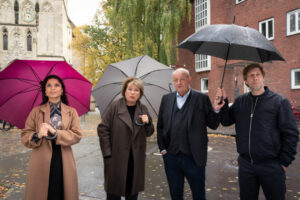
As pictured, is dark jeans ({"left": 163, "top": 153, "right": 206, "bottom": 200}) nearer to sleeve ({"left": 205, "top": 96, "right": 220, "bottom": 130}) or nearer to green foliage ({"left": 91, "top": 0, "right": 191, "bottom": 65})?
sleeve ({"left": 205, "top": 96, "right": 220, "bottom": 130})

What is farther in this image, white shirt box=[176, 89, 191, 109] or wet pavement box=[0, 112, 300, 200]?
wet pavement box=[0, 112, 300, 200]

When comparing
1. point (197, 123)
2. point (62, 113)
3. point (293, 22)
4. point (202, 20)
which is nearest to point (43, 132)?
point (62, 113)

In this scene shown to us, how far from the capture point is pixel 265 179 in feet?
8.35

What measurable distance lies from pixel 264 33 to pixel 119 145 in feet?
55.4

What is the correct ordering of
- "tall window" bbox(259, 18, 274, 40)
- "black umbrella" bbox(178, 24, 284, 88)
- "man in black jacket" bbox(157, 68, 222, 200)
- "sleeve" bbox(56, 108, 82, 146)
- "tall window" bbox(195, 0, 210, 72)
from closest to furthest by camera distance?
"black umbrella" bbox(178, 24, 284, 88), "sleeve" bbox(56, 108, 82, 146), "man in black jacket" bbox(157, 68, 222, 200), "tall window" bbox(259, 18, 274, 40), "tall window" bbox(195, 0, 210, 72)

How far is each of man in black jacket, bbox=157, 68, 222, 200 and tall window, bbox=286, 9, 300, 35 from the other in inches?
579

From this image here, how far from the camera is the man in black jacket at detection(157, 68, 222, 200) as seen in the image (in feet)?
9.78

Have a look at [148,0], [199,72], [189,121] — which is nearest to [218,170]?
[189,121]

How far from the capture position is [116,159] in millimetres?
2967

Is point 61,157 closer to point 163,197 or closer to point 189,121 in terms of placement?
point 189,121

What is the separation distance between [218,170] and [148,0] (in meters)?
13.1

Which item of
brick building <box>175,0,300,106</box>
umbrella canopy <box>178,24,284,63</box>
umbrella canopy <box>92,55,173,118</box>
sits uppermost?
brick building <box>175,0,300,106</box>

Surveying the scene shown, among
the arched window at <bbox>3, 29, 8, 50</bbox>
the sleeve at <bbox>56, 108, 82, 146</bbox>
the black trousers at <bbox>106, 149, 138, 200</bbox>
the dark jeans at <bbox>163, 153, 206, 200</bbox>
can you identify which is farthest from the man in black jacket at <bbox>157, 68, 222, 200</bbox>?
the arched window at <bbox>3, 29, 8, 50</bbox>

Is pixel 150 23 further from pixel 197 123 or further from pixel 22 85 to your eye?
pixel 197 123
